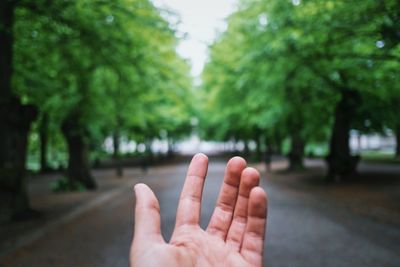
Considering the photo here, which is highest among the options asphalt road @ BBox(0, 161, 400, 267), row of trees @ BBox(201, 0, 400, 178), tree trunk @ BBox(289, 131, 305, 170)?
row of trees @ BBox(201, 0, 400, 178)

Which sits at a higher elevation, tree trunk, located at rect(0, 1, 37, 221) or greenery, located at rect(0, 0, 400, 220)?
greenery, located at rect(0, 0, 400, 220)

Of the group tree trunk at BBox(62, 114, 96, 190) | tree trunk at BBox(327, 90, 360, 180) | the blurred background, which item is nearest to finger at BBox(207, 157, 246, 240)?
the blurred background

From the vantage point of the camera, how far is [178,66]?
1234 centimetres

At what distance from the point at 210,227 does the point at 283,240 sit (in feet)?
17.5

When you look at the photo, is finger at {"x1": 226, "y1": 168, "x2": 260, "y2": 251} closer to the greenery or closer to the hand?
the hand

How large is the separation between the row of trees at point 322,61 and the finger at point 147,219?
14.5ft

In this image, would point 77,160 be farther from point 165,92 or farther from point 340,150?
point 340,150

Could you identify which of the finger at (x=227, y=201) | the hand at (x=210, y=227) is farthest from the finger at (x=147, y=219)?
the finger at (x=227, y=201)

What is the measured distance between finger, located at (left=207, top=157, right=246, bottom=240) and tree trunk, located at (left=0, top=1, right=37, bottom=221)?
7.95 m

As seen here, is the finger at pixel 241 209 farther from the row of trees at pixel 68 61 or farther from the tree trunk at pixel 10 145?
the tree trunk at pixel 10 145

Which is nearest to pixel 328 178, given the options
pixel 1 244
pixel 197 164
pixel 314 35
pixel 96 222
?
pixel 314 35

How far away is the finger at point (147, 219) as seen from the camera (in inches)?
83.4

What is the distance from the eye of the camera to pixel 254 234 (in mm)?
2221

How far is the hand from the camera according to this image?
2088mm
